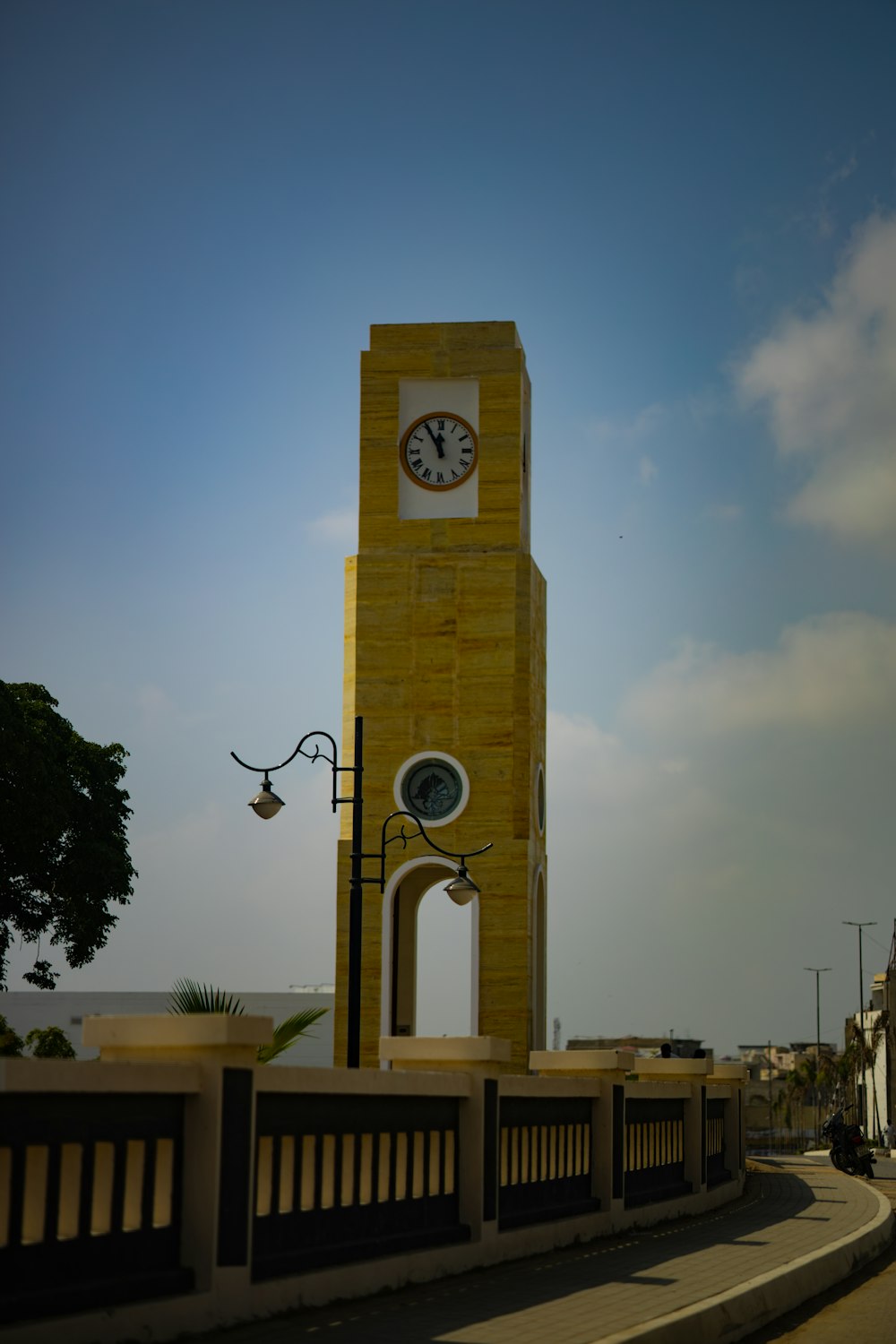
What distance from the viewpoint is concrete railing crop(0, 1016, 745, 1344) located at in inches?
328

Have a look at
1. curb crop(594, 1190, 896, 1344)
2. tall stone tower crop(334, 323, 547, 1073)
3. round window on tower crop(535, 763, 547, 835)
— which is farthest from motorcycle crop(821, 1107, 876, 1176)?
curb crop(594, 1190, 896, 1344)

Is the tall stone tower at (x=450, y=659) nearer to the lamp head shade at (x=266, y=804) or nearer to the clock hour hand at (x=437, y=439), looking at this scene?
the clock hour hand at (x=437, y=439)

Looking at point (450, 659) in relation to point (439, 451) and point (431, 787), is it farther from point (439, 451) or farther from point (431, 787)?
point (439, 451)

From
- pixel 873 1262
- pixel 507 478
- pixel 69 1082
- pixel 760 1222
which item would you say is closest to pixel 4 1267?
pixel 69 1082

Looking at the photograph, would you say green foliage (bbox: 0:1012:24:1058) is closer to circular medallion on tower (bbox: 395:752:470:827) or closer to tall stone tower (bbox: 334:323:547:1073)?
tall stone tower (bbox: 334:323:547:1073)

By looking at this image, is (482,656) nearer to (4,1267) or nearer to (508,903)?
(508,903)

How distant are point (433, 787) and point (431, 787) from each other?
4 cm

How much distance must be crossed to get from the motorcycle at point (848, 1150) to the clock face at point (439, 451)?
16.1 meters

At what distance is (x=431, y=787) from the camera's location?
118 ft

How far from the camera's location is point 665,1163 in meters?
19.8

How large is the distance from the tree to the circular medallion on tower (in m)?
9.51

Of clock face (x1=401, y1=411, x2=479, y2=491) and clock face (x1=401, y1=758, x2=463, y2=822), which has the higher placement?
clock face (x1=401, y1=411, x2=479, y2=491)

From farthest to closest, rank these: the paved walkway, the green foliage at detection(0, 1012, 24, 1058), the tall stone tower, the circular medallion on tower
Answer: the circular medallion on tower → the tall stone tower → the green foliage at detection(0, 1012, 24, 1058) → the paved walkway

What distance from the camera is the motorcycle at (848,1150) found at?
31266mm
